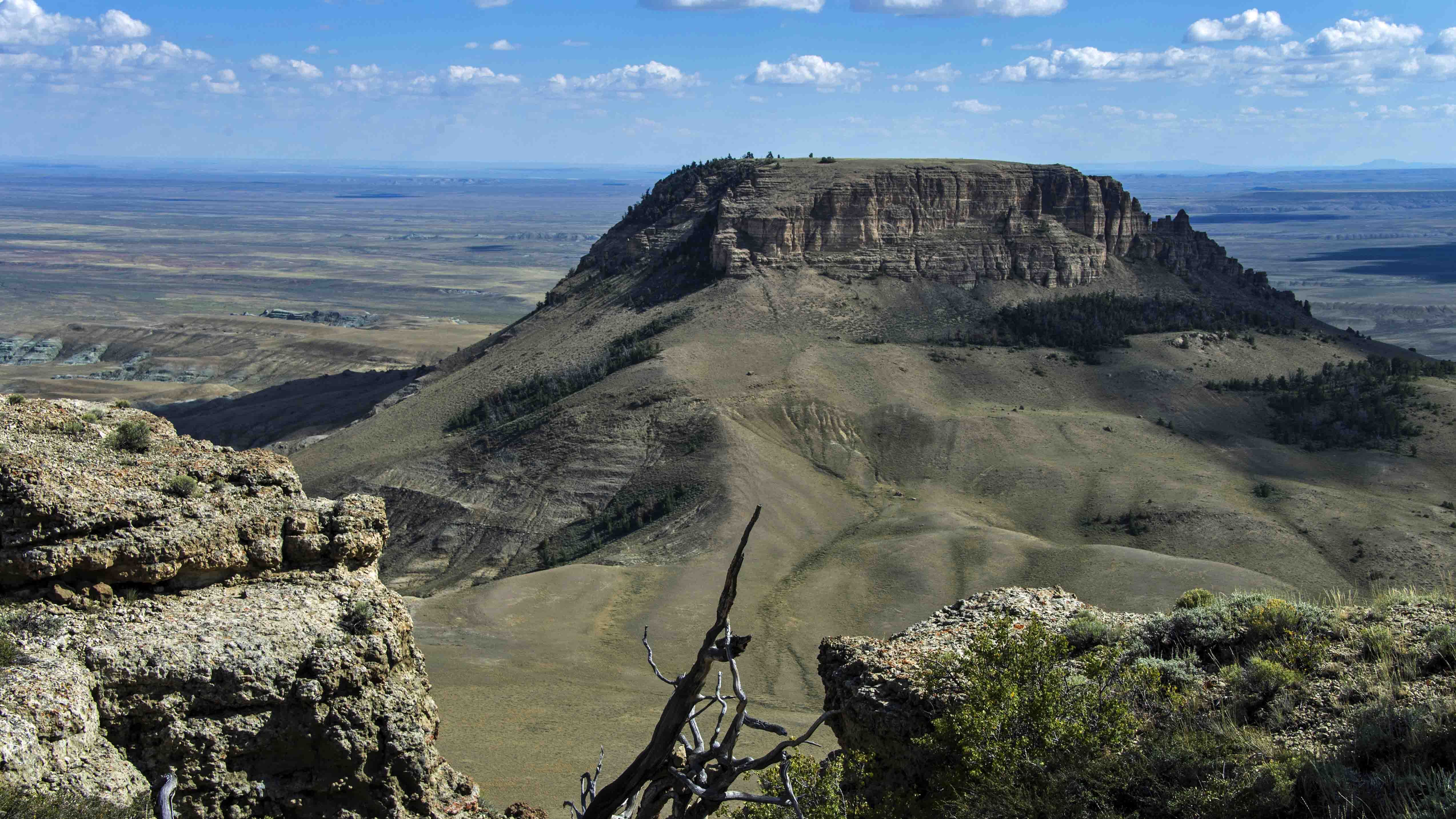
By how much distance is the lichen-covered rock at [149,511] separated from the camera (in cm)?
1330

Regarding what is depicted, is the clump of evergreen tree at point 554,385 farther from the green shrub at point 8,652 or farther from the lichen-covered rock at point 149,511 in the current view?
the green shrub at point 8,652

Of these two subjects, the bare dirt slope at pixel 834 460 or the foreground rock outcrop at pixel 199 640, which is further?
the bare dirt slope at pixel 834 460

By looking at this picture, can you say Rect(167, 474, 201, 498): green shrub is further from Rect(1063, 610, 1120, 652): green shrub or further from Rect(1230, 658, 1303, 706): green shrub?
Rect(1230, 658, 1303, 706): green shrub

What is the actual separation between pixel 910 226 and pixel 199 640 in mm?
79018

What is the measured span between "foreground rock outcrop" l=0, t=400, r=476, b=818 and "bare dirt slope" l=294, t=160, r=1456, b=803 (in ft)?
32.1

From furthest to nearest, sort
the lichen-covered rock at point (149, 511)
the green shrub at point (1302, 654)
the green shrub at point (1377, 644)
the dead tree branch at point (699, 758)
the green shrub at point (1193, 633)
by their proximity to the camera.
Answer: the green shrub at point (1193, 633)
the green shrub at point (1302, 654)
the green shrub at point (1377, 644)
the lichen-covered rock at point (149, 511)
the dead tree branch at point (699, 758)

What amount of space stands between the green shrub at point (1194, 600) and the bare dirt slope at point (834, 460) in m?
13.5

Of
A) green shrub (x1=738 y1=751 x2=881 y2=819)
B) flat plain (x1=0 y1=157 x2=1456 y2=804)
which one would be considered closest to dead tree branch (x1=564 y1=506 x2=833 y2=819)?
green shrub (x1=738 y1=751 x2=881 y2=819)

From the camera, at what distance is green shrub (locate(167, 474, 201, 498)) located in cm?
1486

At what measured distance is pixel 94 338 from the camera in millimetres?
138500

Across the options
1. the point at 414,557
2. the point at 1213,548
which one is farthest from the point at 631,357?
the point at 1213,548

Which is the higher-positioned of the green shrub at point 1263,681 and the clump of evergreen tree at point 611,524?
the green shrub at point 1263,681

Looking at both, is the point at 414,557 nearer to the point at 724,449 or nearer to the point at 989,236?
the point at 724,449

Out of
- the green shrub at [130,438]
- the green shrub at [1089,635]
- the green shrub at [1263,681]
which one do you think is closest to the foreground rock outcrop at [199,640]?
the green shrub at [130,438]
